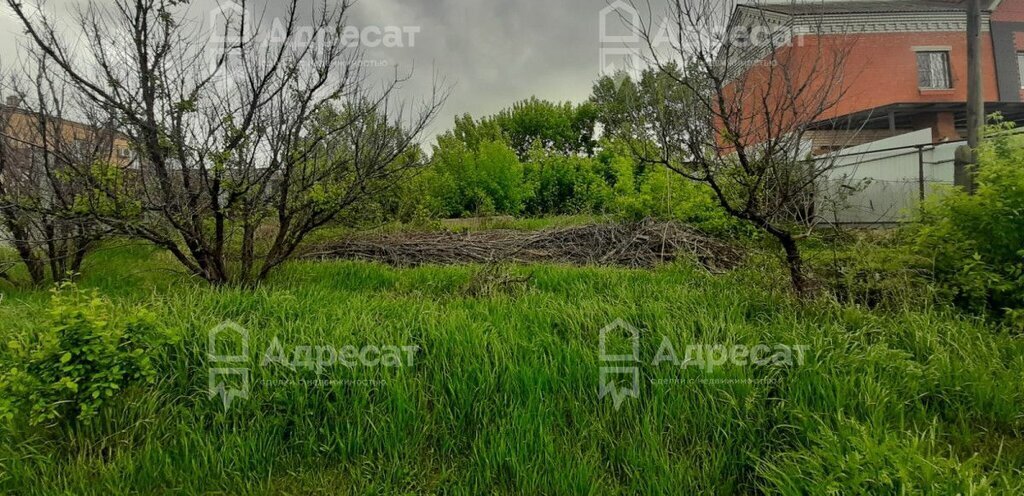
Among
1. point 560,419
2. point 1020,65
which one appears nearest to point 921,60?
point 1020,65

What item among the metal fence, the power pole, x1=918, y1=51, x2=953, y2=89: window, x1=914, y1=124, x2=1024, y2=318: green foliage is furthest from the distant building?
x1=918, y1=51, x2=953, y2=89: window

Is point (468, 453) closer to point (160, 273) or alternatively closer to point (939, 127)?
point (160, 273)

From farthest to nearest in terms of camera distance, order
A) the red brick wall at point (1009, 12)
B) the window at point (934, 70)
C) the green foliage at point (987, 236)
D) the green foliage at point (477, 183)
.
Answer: the red brick wall at point (1009, 12) < the window at point (934, 70) < the green foliage at point (477, 183) < the green foliage at point (987, 236)

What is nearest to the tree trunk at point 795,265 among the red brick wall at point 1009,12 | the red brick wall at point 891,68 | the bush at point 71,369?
the bush at point 71,369

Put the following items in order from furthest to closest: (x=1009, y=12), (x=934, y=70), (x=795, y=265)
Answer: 1. (x=1009, y=12)
2. (x=934, y=70)
3. (x=795, y=265)

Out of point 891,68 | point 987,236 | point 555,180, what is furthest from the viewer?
point 891,68

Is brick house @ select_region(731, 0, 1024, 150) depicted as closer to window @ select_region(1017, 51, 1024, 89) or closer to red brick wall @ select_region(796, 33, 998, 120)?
red brick wall @ select_region(796, 33, 998, 120)

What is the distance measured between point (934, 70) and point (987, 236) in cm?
1898

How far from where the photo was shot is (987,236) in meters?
2.65

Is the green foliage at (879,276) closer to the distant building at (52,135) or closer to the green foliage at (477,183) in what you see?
the distant building at (52,135)

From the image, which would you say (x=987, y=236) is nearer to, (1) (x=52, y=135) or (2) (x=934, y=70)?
→ (1) (x=52, y=135)

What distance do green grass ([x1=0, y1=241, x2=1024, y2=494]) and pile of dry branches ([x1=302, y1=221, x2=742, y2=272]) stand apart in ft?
8.55

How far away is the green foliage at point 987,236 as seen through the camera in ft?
8.15

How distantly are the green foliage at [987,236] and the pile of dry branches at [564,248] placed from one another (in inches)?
80.5
